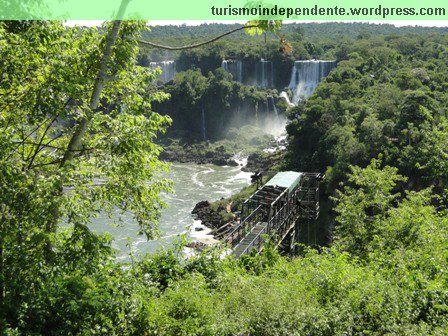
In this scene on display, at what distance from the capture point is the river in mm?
35250

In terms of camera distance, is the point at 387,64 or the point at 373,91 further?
the point at 387,64

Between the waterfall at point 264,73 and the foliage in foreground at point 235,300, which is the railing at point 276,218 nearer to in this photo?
the foliage in foreground at point 235,300

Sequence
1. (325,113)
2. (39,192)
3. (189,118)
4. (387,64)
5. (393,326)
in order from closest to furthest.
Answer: (39,192)
(393,326)
(325,113)
(387,64)
(189,118)

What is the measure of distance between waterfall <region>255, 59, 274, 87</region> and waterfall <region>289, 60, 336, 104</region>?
5.39 metres

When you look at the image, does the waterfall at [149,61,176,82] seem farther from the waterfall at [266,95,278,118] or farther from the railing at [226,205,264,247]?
the railing at [226,205,264,247]

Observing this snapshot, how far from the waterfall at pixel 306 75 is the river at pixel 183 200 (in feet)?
76.0

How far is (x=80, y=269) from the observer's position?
7141mm

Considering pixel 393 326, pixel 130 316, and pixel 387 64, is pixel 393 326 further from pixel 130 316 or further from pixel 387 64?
pixel 387 64

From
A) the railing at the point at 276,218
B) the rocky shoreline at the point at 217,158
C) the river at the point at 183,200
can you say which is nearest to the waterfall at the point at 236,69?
the rocky shoreline at the point at 217,158

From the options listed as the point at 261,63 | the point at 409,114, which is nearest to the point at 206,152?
the point at 261,63

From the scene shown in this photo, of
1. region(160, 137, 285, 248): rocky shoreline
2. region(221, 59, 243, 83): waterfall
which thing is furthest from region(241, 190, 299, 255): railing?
region(221, 59, 243, 83): waterfall

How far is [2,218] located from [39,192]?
0.76 meters

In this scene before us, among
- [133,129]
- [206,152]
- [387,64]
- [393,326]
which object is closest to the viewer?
[133,129]

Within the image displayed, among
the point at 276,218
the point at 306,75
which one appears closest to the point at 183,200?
the point at 276,218
